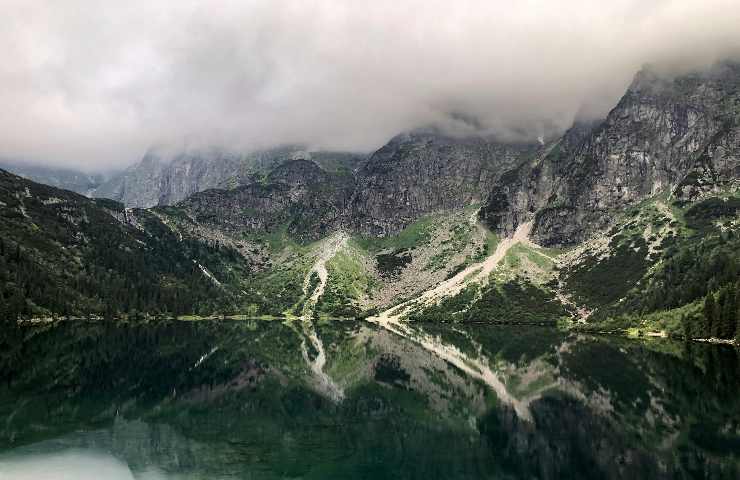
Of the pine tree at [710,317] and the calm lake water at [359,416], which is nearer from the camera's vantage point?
the calm lake water at [359,416]

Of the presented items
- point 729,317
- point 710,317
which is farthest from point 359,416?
point 710,317

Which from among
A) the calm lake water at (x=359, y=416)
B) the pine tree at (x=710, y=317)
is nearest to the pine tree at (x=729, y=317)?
the pine tree at (x=710, y=317)

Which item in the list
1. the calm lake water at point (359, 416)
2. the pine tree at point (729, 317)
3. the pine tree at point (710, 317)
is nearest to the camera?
the calm lake water at point (359, 416)

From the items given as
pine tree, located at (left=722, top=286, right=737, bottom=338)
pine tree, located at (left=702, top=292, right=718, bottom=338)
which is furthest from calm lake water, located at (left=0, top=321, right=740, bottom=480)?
pine tree, located at (left=702, top=292, right=718, bottom=338)


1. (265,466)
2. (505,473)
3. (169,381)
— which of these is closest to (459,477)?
(505,473)

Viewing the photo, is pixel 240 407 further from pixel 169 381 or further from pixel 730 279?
pixel 730 279

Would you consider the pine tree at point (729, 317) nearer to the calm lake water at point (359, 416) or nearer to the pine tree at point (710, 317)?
the pine tree at point (710, 317)

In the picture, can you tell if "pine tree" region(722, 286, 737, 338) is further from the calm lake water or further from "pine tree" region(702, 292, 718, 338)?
the calm lake water

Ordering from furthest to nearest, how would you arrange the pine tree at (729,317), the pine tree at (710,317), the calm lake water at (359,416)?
the pine tree at (710,317) < the pine tree at (729,317) < the calm lake water at (359,416)

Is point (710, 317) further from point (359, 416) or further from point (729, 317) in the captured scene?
point (359, 416)
